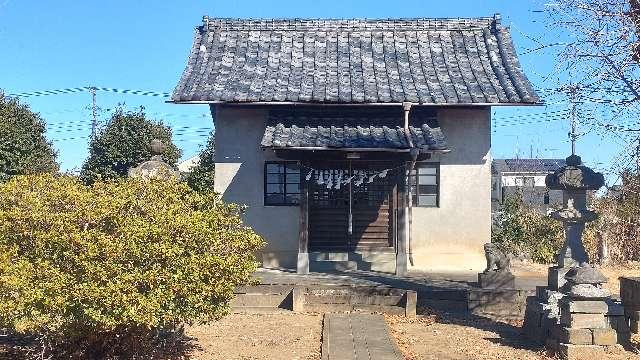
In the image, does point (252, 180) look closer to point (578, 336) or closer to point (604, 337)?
point (578, 336)

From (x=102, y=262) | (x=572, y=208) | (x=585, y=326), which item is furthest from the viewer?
(x=572, y=208)

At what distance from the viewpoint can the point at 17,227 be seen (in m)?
6.46

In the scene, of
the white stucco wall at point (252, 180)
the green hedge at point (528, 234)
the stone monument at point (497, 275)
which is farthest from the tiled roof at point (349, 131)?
the green hedge at point (528, 234)

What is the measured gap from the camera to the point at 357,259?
1541cm

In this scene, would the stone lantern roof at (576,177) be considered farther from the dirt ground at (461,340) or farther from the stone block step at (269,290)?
the stone block step at (269,290)

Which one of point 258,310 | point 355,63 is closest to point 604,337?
point 258,310

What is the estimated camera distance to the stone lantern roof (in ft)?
30.4

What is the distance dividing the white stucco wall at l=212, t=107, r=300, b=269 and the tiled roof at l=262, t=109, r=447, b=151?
78cm

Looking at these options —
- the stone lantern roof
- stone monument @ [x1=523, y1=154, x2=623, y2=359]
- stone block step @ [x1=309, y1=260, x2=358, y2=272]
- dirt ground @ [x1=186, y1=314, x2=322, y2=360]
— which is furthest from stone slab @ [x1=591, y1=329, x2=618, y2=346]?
stone block step @ [x1=309, y1=260, x2=358, y2=272]

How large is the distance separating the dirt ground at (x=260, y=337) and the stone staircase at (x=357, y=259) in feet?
13.7

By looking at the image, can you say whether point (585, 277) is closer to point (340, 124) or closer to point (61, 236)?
Answer: point (61, 236)

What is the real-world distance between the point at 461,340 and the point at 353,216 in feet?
21.1

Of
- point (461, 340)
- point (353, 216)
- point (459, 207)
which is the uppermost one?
point (459, 207)

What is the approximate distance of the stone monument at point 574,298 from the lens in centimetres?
823
